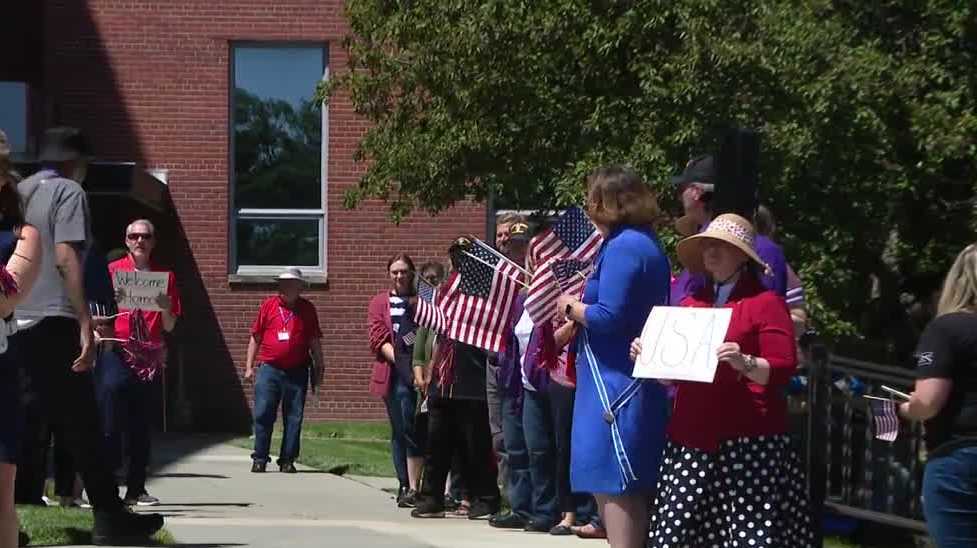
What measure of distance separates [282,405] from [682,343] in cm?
1011

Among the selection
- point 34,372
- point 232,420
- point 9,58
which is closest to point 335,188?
point 232,420

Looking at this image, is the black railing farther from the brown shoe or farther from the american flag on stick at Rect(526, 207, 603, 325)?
the brown shoe

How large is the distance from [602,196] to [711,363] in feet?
4.06

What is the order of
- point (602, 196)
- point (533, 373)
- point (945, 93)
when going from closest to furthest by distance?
point (602, 196) < point (533, 373) < point (945, 93)

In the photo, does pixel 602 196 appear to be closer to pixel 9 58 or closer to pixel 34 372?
pixel 34 372

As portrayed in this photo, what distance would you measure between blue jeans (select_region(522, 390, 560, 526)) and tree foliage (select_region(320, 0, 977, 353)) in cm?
277

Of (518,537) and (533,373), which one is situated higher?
(533,373)

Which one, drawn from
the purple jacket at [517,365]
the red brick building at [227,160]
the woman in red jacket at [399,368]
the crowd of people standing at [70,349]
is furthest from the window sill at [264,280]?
the purple jacket at [517,365]

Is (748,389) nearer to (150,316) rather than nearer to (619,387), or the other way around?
(619,387)

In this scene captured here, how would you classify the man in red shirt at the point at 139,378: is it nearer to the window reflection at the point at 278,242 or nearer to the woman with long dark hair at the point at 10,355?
the woman with long dark hair at the point at 10,355

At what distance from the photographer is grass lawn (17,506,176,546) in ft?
31.7

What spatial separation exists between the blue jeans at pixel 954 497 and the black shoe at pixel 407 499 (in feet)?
22.5

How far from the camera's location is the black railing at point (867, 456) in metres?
9.20

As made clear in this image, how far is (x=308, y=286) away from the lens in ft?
75.7
